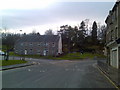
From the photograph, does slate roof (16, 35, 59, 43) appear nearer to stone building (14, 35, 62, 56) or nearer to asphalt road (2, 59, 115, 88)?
stone building (14, 35, 62, 56)

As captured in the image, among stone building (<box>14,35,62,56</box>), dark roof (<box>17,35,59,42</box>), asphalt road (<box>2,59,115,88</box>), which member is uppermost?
dark roof (<box>17,35,59,42</box>)

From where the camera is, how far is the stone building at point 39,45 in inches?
3297

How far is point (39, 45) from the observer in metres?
85.4

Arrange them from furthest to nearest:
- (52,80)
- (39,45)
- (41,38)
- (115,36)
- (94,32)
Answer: (94,32) < (41,38) < (39,45) < (115,36) < (52,80)

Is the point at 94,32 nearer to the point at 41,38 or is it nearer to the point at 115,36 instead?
the point at 41,38

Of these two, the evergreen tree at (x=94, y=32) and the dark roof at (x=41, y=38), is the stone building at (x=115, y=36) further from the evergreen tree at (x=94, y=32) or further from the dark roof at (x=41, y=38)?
the evergreen tree at (x=94, y=32)

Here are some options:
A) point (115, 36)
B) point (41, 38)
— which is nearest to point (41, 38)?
point (41, 38)

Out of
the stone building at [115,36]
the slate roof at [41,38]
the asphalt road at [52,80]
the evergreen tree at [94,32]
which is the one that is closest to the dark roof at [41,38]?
the slate roof at [41,38]

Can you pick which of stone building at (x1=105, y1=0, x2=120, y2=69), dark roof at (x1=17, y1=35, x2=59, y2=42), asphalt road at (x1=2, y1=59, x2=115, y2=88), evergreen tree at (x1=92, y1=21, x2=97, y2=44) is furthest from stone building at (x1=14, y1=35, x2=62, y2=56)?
asphalt road at (x1=2, y1=59, x2=115, y2=88)

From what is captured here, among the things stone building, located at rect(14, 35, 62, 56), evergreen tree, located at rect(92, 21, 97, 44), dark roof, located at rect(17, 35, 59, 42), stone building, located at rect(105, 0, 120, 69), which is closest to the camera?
stone building, located at rect(105, 0, 120, 69)

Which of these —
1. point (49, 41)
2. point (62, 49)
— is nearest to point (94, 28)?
point (62, 49)

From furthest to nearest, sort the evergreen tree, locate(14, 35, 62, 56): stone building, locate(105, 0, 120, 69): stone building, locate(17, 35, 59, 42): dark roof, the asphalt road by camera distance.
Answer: the evergreen tree, locate(17, 35, 59, 42): dark roof, locate(14, 35, 62, 56): stone building, locate(105, 0, 120, 69): stone building, the asphalt road

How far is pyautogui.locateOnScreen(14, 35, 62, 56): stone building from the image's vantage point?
83.8m

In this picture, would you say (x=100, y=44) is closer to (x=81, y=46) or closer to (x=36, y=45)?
(x=81, y=46)
